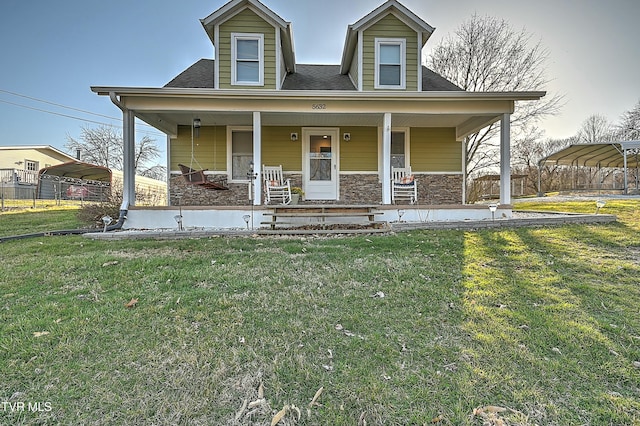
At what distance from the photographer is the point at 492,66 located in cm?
1477

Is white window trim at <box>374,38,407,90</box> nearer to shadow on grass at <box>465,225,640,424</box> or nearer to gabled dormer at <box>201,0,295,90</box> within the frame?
gabled dormer at <box>201,0,295,90</box>

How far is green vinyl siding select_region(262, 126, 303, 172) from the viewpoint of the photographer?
9.10 metres

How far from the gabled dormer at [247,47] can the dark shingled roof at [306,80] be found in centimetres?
85

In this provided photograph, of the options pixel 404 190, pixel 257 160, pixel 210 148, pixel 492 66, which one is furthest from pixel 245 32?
pixel 492 66

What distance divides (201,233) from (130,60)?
15399 millimetres

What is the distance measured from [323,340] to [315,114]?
609 cm

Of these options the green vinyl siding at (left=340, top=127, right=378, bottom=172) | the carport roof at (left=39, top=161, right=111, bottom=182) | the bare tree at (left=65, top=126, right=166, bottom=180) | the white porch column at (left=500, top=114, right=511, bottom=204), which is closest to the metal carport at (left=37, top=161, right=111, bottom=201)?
the carport roof at (left=39, top=161, right=111, bottom=182)

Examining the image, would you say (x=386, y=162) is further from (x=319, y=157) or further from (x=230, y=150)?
A: (x=230, y=150)

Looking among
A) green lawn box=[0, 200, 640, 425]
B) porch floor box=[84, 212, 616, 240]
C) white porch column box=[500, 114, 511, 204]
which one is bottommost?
green lawn box=[0, 200, 640, 425]

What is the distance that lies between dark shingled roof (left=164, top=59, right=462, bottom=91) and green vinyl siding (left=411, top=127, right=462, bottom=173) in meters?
1.27

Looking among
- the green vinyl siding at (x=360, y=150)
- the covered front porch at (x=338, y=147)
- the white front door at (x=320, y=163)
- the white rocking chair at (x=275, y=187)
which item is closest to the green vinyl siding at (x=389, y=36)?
the covered front porch at (x=338, y=147)

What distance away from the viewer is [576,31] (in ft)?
36.9

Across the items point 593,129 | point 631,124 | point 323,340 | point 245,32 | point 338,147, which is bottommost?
point 323,340

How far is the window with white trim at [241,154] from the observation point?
9070mm
